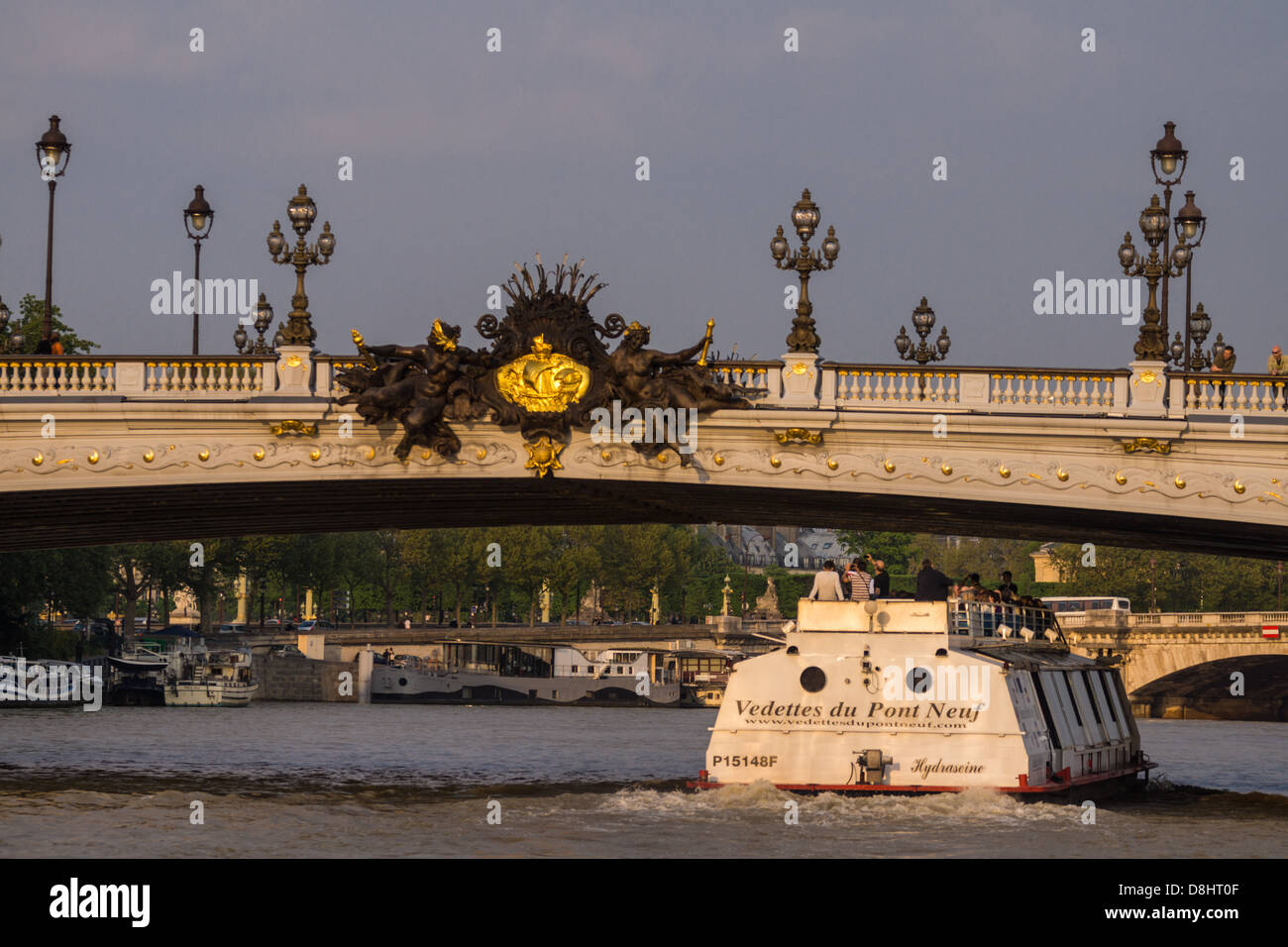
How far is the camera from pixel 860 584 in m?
38.4

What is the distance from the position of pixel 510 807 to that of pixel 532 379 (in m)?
8.40

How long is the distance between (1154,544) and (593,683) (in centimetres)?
6497

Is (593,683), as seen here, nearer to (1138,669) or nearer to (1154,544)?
(1138,669)

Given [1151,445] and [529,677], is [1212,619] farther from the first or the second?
[1151,445]

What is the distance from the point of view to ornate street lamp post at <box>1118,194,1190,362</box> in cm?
3547

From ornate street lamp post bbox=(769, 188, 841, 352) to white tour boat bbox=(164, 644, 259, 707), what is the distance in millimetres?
56396

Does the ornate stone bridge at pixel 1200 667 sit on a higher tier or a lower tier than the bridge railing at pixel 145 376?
lower

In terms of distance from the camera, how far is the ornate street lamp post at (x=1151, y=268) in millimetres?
35469

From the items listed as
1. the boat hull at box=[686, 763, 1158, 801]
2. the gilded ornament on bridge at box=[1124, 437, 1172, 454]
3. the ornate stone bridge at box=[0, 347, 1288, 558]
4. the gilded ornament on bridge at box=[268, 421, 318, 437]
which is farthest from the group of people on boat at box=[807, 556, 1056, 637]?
the gilded ornament on bridge at box=[268, 421, 318, 437]

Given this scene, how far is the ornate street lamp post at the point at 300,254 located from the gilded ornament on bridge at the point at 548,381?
4.22m

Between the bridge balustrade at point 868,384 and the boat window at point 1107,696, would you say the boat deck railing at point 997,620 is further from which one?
the bridge balustrade at point 868,384

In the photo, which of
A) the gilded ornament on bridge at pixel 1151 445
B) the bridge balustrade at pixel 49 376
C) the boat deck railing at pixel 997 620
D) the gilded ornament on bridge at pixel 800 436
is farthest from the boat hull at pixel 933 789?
the bridge balustrade at pixel 49 376

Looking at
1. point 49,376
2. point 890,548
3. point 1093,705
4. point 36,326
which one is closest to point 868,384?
point 1093,705
